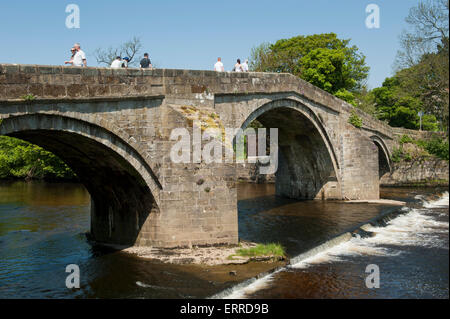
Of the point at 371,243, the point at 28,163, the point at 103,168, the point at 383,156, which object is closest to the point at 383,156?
the point at 383,156

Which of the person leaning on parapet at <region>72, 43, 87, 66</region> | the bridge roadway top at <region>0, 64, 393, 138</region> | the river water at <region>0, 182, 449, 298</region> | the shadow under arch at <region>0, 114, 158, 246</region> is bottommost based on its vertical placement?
the river water at <region>0, 182, 449, 298</region>

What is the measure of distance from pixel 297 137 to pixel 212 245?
511 inches

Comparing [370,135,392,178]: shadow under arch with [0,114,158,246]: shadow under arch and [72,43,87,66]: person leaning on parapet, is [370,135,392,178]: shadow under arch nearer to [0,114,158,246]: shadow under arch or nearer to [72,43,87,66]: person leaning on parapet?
[0,114,158,246]: shadow under arch

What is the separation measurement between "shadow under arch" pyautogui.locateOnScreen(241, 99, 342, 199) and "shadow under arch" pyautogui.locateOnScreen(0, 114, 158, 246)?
9656mm

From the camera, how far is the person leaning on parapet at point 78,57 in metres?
12.7

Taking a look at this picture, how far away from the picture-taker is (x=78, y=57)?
41.7 ft

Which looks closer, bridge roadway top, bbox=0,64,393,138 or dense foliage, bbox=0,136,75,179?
bridge roadway top, bbox=0,64,393,138

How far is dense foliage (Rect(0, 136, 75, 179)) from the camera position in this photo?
37.9 m

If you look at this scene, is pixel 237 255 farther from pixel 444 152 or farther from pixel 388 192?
pixel 444 152

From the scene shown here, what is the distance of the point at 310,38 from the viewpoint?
39719 millimetres

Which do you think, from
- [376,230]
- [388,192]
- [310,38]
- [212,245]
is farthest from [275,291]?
[310,38]

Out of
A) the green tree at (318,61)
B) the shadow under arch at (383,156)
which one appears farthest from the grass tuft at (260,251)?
the green tree at (318,61)

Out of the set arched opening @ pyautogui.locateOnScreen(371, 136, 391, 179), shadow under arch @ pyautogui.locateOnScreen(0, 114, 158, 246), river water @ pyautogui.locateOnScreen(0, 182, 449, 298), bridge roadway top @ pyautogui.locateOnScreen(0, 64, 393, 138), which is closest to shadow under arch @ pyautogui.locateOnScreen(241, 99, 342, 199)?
river water @ pyautogui.locateOnScreen(0, 182, 449, 298)
